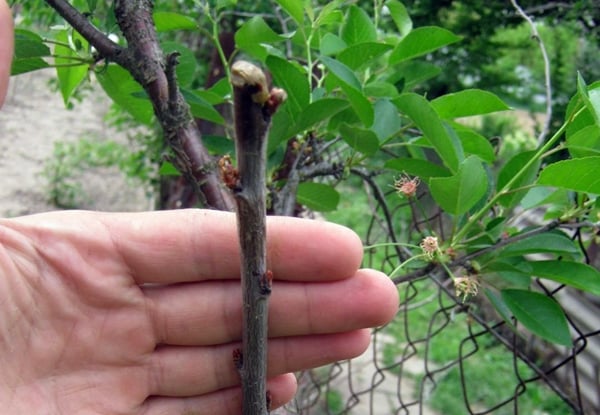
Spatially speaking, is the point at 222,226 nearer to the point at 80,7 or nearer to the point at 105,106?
the point at 80,7

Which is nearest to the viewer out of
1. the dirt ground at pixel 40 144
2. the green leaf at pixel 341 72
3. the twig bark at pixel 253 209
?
the twig bark at pixel 253 209

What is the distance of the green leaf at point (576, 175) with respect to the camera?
557 millimetres

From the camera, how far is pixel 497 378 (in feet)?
8.45

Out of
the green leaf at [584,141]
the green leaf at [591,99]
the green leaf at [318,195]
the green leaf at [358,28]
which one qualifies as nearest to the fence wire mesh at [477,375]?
the green leaf at [318,195]

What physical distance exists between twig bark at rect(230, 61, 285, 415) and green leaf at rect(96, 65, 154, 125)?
1.22ft

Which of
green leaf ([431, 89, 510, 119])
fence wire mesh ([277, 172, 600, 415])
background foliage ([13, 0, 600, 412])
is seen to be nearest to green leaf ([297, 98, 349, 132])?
background foliage ([13, 0, 600, 412])

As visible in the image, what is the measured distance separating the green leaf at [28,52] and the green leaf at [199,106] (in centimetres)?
17

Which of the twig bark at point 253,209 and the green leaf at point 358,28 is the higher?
the green leaf at point 358,28

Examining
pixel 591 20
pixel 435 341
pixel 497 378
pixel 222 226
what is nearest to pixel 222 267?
pixel 222 226

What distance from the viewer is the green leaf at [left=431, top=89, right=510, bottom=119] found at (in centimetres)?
67

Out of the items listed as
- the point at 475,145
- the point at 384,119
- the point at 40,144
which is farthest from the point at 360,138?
the point at 40,144

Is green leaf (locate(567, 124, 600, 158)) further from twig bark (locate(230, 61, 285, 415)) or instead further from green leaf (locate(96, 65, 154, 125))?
green leaf (locate(96, 65, 154, 125))

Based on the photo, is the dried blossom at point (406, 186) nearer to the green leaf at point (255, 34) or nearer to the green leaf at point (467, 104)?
the green leaf at point (467, 104)

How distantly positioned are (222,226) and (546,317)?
1.23 feet
